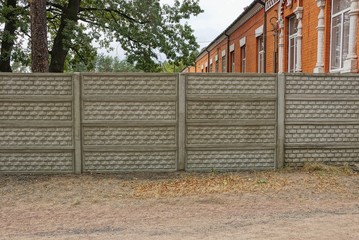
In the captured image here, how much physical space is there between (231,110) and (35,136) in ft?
11.1

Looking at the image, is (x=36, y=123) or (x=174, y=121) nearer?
(x=36, y=123)

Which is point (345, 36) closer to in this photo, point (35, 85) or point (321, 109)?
point (321, 109)

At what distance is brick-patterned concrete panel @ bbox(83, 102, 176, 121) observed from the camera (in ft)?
20.9

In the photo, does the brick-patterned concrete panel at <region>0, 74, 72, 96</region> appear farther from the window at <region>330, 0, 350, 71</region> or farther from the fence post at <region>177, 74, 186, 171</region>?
the window at <region>330, 0, 350, 71</region>

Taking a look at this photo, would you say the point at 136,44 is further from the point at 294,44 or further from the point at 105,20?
the point at 294,44

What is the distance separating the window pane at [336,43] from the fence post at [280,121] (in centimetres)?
358

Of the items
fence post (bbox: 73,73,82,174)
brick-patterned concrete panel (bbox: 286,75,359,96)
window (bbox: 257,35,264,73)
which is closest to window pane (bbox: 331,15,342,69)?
brick-patterned concrete panel (bbox: 286,75,359,96)

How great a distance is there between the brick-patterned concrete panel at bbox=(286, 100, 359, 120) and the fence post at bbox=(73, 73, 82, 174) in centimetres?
365

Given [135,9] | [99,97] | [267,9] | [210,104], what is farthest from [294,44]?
[99,97]

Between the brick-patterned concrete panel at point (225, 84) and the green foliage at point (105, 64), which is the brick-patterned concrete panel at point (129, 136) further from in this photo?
the green foliage at point (105, 64)

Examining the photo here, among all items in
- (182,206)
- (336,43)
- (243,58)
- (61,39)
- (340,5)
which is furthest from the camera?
(243,58)

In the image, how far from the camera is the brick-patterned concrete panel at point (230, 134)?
654cm

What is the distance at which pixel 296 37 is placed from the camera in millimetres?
12281

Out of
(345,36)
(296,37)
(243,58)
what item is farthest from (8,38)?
(243,58)
